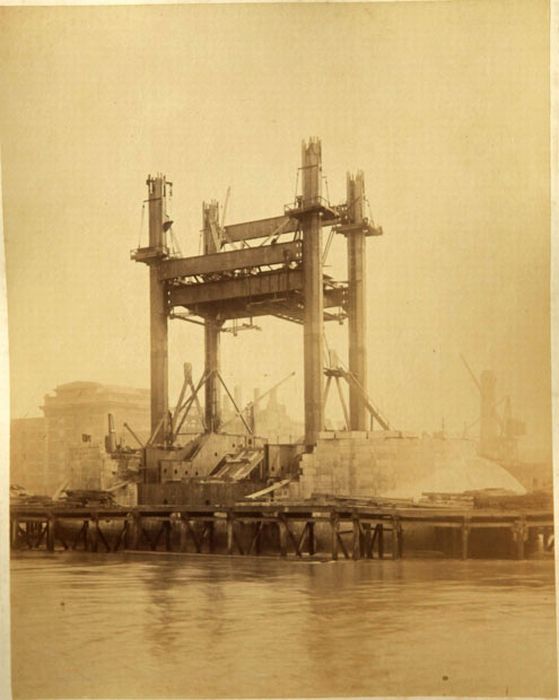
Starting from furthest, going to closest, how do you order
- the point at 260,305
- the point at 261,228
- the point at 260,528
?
the point at 260,528 < the point at 260,305 < the point at 261,228

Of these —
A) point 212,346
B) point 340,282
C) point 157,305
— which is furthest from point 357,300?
point 157,305

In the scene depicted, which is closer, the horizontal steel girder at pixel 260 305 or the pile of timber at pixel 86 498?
the pile of timber at pixel 86 498

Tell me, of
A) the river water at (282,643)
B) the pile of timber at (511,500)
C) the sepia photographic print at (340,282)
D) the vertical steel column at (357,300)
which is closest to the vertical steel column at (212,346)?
the sepia photographic print at (340,282)

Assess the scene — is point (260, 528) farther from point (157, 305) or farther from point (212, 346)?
point (157, 305)

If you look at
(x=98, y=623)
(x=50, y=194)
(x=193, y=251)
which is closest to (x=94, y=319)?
(x=50, y=194)

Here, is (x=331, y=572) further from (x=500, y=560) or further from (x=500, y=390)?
(x=500, y=390)

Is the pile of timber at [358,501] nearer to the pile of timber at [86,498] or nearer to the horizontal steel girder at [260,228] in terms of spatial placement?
the pile of timber at [86,498]
